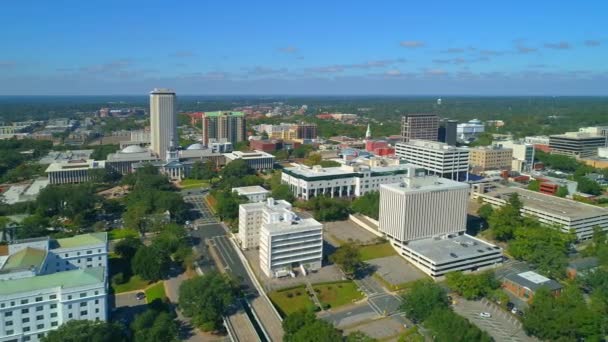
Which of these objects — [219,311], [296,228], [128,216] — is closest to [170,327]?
[219,311]

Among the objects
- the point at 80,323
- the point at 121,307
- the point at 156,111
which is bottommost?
the point at 121,307

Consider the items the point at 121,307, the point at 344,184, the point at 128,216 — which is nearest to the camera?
the point at 121,307

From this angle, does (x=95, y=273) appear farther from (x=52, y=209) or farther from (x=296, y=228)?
(x=52, y=209)

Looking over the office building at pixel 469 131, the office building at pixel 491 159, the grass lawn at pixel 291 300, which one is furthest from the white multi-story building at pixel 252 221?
the office building at pixel 469 131

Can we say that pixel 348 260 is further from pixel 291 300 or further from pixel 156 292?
pixel 156 292

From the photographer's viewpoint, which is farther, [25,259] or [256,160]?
[256,160]

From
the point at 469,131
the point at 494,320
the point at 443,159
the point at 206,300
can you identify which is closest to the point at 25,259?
the point at 206,300

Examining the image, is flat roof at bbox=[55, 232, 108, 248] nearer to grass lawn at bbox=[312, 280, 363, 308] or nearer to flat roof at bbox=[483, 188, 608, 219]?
grass lawn at bbox=[312, 280, 363, 308]
